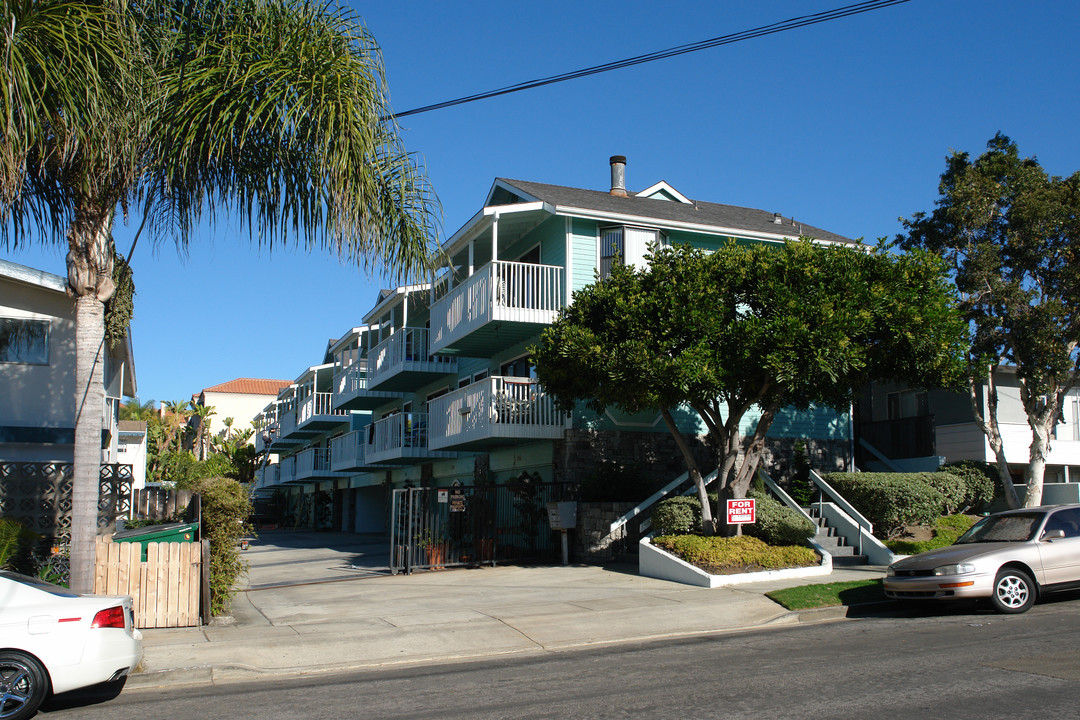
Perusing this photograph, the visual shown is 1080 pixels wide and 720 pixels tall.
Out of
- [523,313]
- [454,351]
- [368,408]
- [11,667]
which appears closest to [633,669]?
[11,667]

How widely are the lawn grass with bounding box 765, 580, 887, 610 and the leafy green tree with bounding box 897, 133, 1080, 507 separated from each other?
7.19 meters

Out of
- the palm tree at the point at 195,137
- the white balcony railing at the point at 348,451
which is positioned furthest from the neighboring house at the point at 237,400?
the palm tree at the point at 195,137

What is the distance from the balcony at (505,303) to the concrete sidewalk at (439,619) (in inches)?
229

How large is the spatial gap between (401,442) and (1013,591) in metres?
20.2

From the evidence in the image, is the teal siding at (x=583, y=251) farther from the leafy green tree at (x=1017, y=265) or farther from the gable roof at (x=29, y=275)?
the gable roof at (x=29, y=275)

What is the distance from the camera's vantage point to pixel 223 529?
42.9 ft

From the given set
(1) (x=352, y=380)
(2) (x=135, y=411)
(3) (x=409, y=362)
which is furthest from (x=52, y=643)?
(2) (x=135, y=411)

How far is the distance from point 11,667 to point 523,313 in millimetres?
14532

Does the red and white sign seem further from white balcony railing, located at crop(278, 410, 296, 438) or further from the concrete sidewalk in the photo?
white balcony railing, located at crop(278, 410, 296, 438)

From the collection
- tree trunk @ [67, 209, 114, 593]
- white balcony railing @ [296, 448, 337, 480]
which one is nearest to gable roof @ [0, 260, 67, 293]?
tree trunk @ [67, 209, 114, 593]

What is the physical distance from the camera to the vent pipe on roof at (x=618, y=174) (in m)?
26.2

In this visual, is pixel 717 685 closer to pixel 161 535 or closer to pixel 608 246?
pixel 161 535

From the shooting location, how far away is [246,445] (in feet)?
227

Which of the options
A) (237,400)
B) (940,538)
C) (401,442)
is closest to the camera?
(940,538)
